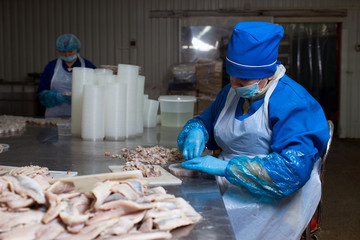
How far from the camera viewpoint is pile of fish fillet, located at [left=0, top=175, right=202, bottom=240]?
1.27 m

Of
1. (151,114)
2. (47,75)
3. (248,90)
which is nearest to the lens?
(248,90)

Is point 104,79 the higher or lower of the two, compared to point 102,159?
higher

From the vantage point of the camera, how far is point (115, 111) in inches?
121

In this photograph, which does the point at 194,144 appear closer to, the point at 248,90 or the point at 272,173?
the point at 248,90

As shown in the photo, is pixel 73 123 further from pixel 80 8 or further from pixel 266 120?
pixel 80 8

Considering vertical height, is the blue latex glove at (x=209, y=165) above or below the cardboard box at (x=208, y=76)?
below

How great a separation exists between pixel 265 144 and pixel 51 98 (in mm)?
3305

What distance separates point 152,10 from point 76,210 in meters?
7.78

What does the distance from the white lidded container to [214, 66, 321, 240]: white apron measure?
182 centimetres

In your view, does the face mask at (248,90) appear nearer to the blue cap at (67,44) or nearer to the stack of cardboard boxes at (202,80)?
the blue cap at (67,44)

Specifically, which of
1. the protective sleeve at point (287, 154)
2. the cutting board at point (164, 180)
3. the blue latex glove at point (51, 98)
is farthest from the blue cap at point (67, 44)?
the protective sleeve at point (287, 154)

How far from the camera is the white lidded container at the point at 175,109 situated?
158 inches

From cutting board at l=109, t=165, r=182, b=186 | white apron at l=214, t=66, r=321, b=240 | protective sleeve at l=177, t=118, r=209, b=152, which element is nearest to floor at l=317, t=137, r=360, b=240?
white apron at l=214, t=66, r=321, b=240

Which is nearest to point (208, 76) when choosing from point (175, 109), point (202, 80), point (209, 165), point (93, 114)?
point (202, 80)
